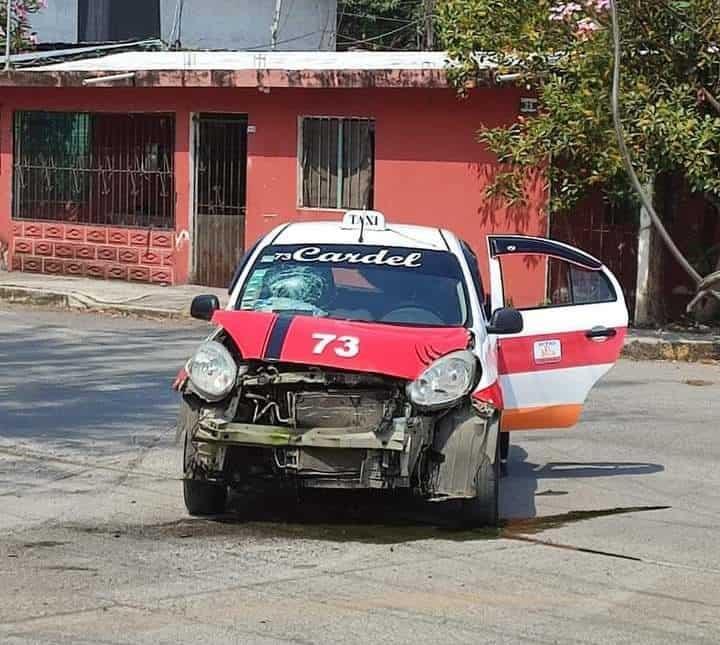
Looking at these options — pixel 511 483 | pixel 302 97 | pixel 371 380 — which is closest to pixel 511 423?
pixel 511 483

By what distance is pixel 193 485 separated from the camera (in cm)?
829

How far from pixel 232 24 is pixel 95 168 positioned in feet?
30.7

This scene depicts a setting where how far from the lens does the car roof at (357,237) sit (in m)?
9.44

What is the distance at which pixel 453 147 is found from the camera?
20.0 m

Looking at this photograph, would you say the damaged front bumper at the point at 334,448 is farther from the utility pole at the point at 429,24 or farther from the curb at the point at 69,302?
the utility pole at the point at 429,24

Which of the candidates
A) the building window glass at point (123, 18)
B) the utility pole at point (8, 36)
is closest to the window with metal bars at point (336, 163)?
the utility pole at point (8, 36)

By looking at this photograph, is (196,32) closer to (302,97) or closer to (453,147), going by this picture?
(302,97)

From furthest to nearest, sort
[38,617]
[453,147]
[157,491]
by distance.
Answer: [453,147]
[157,491]
[38,617]

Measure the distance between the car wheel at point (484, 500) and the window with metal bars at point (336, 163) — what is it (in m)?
13.0

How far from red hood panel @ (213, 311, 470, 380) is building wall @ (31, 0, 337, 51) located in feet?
77.0

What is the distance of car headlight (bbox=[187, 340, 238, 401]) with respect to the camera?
796 centimetres

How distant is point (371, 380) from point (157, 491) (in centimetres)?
195

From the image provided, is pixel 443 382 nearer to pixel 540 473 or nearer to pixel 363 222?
pixel 363 222

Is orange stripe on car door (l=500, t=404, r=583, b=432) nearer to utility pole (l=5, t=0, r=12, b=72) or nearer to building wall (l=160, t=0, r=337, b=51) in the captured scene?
utility pole (l=5, t=0, r=12, b=72)
